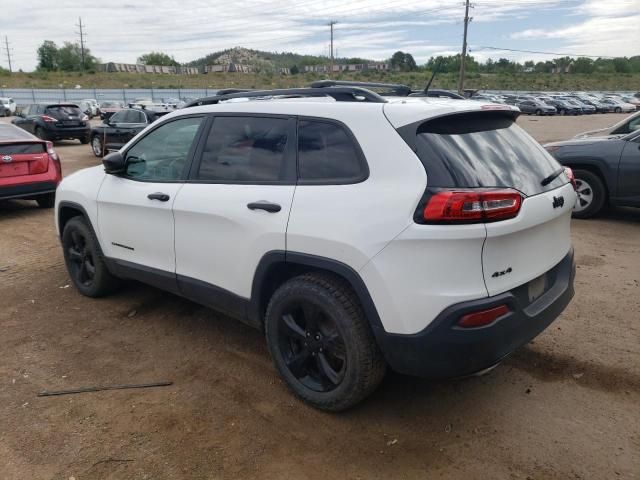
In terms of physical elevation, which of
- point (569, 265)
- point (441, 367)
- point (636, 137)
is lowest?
point (441, 367)

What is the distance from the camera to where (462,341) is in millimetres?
2443

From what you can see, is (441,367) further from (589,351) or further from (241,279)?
(589,351)

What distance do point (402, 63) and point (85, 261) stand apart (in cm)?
9847

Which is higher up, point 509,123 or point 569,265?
point 509,123

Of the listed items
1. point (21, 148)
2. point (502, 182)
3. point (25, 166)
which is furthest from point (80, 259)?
point (21, 148)

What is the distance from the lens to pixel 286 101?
3238 mm

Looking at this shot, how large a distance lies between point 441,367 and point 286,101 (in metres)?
1.84

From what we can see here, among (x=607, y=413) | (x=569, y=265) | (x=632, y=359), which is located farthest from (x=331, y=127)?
(x=632, y=359)

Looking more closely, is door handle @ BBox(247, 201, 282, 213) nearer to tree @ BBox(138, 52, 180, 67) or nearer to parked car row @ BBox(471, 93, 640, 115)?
parked car row @ BBox(471, 93, 640, 115)

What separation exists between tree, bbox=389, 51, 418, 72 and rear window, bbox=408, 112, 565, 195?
94.8m

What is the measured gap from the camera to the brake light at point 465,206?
2.40 meters

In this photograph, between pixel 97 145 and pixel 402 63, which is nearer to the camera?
pixel 97 145

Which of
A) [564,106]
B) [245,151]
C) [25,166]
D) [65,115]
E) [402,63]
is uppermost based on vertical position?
[402,63]

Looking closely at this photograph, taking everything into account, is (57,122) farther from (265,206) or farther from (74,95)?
(74,95)
